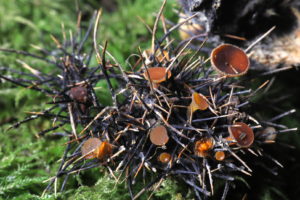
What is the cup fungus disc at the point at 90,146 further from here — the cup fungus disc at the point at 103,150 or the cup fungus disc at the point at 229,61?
the cup fungus disc at the point at 229,61

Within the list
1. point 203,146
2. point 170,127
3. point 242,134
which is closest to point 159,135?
point 170,127

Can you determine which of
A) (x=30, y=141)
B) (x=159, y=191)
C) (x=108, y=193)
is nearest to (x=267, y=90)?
(x=159, y=191)

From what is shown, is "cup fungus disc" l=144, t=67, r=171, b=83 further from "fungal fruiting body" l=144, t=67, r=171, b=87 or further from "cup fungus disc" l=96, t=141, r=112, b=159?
"cup fungus disc" l=96, t=141, r=112, b=159

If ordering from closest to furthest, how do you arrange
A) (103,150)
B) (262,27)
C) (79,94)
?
(103,150), (79,94), (262,27)

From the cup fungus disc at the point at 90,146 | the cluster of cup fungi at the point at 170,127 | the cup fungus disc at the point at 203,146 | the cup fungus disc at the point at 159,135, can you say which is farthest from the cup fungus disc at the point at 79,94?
the cup fungus disc at the point at 203,146

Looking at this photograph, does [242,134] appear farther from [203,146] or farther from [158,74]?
[158,74]

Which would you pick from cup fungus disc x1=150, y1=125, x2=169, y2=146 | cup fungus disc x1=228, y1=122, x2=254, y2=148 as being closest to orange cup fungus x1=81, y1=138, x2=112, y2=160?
cup fungus disc x1=150, y1=125, x2=169, y2=146

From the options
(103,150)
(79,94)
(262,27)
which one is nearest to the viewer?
(103,150)

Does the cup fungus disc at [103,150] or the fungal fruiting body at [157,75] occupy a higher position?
the fungal fruiting body at [157,75]
